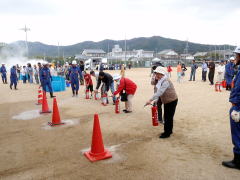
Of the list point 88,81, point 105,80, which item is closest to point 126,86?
point 105,80

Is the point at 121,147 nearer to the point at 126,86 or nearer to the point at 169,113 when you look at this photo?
the point at 169,113

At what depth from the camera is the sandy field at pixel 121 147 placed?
11.6 ft

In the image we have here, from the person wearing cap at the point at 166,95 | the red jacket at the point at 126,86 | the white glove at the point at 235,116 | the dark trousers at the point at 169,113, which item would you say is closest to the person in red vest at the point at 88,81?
the red jacket at the point at 126,86

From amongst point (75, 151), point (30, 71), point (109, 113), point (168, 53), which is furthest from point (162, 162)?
point (168, 53)

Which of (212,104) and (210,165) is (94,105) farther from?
(210,165)

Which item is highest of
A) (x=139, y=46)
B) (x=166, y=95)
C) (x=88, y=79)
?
(x=139, y=46)

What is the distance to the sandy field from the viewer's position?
3.53 metres

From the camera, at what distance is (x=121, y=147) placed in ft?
15.0

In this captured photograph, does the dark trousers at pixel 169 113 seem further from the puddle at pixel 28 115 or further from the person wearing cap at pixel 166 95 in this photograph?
the puddle at pixel 28 115

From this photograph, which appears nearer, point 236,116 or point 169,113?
point 236,116

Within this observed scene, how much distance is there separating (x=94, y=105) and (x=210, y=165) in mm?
5994

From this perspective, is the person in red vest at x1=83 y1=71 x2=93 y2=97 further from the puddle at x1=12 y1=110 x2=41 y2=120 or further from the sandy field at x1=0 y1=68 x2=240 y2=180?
the sandy field at x1=0 y1=68 x2=240 y2=180

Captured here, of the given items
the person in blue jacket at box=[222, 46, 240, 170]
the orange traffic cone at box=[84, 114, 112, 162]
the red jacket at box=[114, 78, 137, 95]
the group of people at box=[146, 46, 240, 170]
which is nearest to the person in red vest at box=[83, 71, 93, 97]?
the red jacket at box=[114, 78, 137, 95]

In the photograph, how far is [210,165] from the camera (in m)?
3.72
